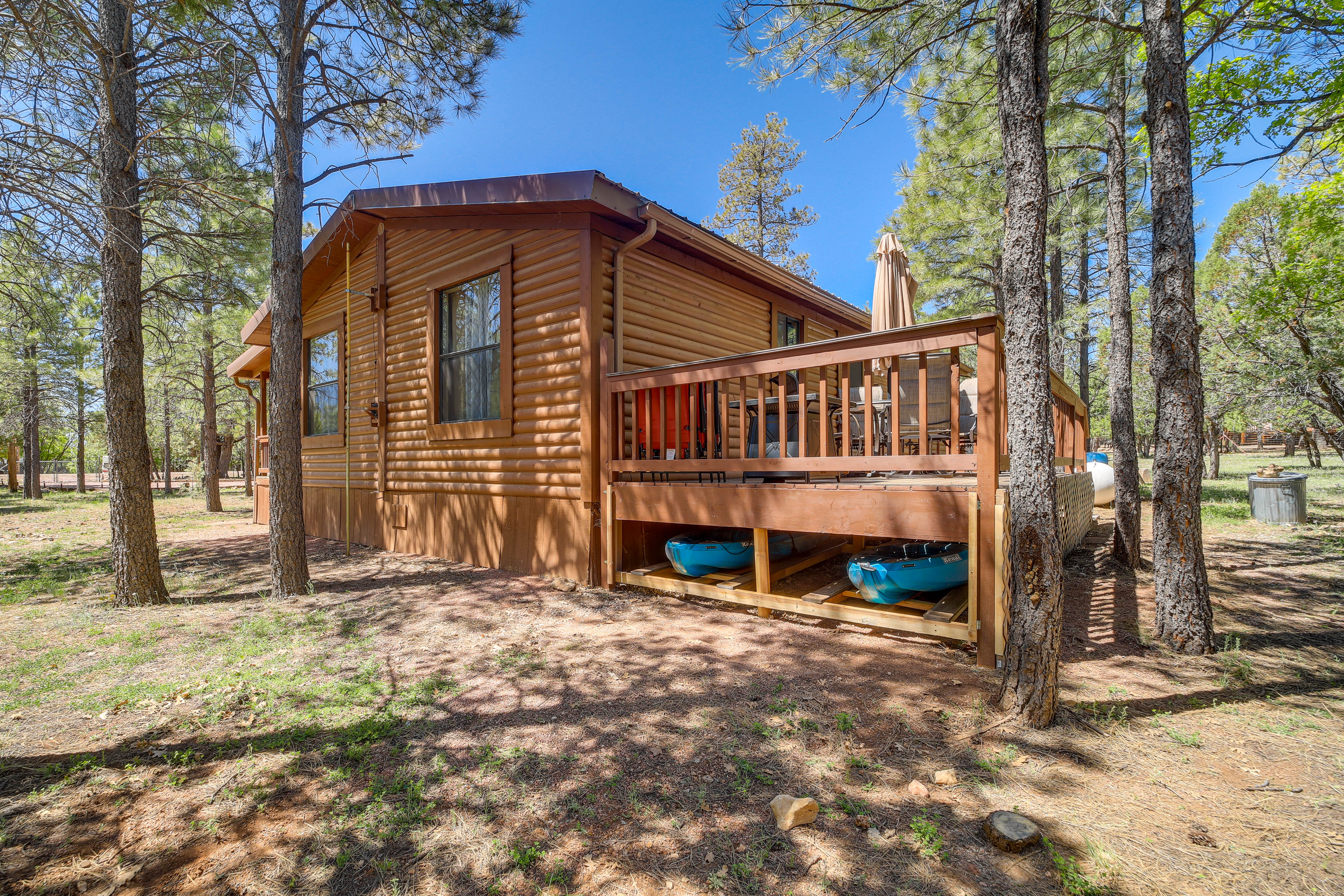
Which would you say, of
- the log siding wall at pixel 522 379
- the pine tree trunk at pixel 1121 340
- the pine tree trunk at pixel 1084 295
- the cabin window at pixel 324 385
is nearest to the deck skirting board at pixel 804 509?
the log siding wall at pixel 522 379

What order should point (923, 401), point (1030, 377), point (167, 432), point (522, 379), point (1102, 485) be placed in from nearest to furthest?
point (1030, 377) < point (923, 401) < point (522, 379) < point (1102, 485) < point (167, 432)

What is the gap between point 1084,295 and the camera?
1542 centimetres

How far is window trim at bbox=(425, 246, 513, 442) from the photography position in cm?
596

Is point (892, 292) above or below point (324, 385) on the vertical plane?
above

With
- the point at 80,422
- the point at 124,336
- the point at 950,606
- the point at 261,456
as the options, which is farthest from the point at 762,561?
the point at 80,422

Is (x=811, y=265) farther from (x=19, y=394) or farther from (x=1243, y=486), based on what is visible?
(x=19, y=394)

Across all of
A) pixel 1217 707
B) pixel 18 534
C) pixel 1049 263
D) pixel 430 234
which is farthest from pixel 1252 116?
pixel 18 534

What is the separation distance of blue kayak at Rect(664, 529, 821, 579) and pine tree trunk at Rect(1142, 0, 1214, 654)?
2419 mm

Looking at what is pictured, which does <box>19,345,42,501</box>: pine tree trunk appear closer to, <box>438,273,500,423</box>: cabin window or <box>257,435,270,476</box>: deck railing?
<box>257,435,270,476</box>: deck railing

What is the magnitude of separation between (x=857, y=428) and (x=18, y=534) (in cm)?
1365

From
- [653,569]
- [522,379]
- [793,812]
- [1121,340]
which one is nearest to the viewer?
[793,812]

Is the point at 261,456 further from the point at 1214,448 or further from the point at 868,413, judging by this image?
the point at 1214,448

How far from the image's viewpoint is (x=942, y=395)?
506 centimetres

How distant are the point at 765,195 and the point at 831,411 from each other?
1662 centimetres
